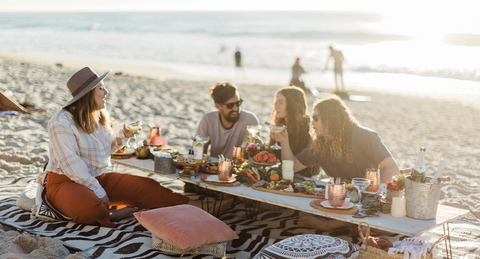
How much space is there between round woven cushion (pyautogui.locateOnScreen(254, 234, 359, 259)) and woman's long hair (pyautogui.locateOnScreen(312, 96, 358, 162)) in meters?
1.35

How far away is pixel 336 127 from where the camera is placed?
4391 mm

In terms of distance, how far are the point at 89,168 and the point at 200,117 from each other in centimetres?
583

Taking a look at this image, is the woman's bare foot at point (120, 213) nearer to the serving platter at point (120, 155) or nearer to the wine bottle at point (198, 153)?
the serving platter at point (120, 155)

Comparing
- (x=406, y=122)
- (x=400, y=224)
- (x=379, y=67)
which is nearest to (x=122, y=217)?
(x=400, y=224)

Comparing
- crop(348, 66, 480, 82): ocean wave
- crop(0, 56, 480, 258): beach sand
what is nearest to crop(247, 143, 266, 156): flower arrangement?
crop(0, 56, 480, 258): beach sand

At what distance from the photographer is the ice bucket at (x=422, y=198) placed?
3.11 metres

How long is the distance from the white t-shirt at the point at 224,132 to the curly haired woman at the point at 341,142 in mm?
1010

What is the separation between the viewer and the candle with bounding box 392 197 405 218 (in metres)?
3.21

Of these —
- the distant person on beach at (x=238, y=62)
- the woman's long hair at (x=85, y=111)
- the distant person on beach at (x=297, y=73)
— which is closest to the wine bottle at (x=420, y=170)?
the woman's long hair at (x=85, y=111)

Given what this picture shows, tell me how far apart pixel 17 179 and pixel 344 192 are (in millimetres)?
4220

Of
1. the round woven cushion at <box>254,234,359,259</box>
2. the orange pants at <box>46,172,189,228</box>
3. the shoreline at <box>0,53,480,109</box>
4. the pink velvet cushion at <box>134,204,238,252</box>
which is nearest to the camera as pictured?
the round woven cushion at <box>254,234,359,259</box>

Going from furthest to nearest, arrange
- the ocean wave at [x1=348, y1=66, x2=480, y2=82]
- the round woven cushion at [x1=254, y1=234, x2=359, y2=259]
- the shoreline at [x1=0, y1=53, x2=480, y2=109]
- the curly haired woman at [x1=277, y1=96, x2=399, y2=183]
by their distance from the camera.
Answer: the ocean wave at [x1=348, y1=66, x2=480, y2=82] → the shoreline at [x1=0, y1=53, x2=480, y2=109] → the curly haired woman at [x1=277, y1=96, x2=399, y2=183] → the round woven cushion at [x1=254, y1=234, x2=359, y2=259]

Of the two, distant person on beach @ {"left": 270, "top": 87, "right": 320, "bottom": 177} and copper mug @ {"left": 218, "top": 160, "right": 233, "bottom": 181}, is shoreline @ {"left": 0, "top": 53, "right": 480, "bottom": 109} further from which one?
copper mug @ {"left": 218, "top": 160, "right": 233, "bottom": 181}

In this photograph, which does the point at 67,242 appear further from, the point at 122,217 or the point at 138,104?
the point at 138,104
